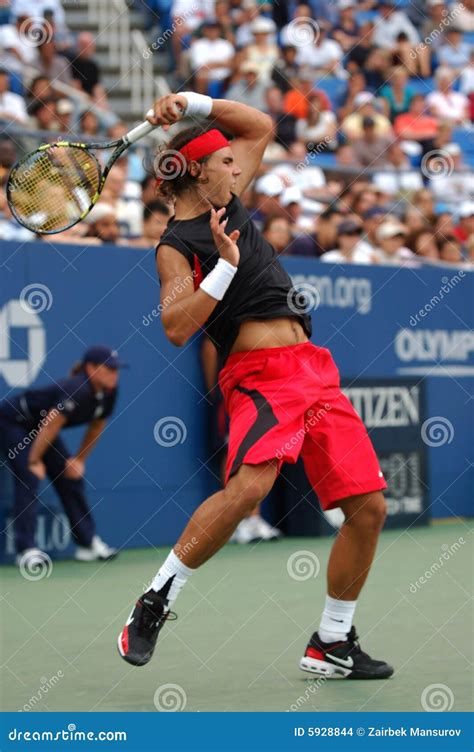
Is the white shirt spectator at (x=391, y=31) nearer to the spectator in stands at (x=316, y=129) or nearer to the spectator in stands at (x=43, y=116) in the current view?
the spectator in stands at (x=316, y=129)

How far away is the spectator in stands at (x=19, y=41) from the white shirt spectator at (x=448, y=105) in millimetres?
5198

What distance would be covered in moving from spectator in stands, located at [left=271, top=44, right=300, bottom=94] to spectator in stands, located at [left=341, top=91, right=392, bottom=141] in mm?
754

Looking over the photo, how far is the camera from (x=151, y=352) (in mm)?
9992

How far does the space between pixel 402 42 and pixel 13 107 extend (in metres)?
6.51

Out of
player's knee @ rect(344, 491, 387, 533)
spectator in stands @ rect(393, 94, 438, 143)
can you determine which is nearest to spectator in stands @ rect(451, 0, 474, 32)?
spectator in stands @ rect(393, 94, 438, 143)

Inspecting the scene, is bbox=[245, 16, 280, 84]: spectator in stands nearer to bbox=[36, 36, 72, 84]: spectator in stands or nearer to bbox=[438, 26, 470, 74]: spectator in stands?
bbox=[36, 36, 72, 84]: spectator in stands

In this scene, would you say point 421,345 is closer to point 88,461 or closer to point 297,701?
point 88,461

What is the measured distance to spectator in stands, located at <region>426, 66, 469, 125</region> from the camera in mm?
16750

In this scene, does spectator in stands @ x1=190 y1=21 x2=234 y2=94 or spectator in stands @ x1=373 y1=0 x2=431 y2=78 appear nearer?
spectator in stands @ x1=190 y1=21 x2=234 y2=94

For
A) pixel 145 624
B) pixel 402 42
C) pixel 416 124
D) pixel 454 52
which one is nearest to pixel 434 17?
pixel 454 52

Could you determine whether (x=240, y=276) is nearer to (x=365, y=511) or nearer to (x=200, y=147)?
(x=200, y=147)

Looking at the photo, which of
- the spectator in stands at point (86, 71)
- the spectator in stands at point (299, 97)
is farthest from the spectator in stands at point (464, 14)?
the spectator in stands at point (86, 71)

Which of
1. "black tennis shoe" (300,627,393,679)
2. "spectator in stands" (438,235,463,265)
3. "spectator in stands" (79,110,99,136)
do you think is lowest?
"black tennis shoe" (300,627,393,679)

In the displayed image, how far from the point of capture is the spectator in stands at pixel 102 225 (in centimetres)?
1022
